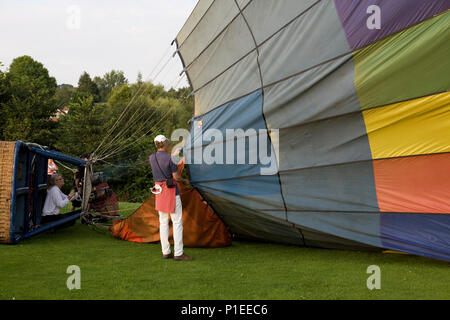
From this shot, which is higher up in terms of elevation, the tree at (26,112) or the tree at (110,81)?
the tree at (110,81)

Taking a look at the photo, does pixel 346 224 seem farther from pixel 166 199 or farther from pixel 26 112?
pixel 26 112

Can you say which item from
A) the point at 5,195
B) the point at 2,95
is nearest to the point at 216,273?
the point at 5,195

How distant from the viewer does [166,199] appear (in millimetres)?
5371

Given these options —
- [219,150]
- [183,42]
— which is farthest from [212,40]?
[219,150]

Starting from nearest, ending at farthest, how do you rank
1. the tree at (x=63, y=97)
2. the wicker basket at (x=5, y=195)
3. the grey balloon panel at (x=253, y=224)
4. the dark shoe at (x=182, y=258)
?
the dark shoe at (x=182, y=258)
the grey balloon panel at (x=253, y=224)
the wicker basket at (x=5, y=195)
the tree at (x=63, y=97)

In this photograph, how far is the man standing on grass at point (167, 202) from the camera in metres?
5.33

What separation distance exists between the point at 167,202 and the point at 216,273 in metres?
1.21

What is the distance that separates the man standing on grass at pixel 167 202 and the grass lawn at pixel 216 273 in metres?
0.22

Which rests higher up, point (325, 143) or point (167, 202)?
point (325, 143)

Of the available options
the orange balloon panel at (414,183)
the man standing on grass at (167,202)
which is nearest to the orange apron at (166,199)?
the man standing on grass at (167,202)

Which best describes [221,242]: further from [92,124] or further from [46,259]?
[92,124]

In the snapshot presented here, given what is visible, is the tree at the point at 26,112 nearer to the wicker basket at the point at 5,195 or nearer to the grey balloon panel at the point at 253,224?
the wicker basket at the point at 5,195

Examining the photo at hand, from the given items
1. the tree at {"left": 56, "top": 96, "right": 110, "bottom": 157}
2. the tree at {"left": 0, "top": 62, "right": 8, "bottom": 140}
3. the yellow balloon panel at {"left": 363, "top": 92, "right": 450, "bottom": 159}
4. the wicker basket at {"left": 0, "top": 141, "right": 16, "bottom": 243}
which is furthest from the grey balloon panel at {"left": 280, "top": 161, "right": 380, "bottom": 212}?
the tree at {"left": 0, "top": 62, "right": 8, "bottom": 140}

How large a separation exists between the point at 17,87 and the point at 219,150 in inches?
864
